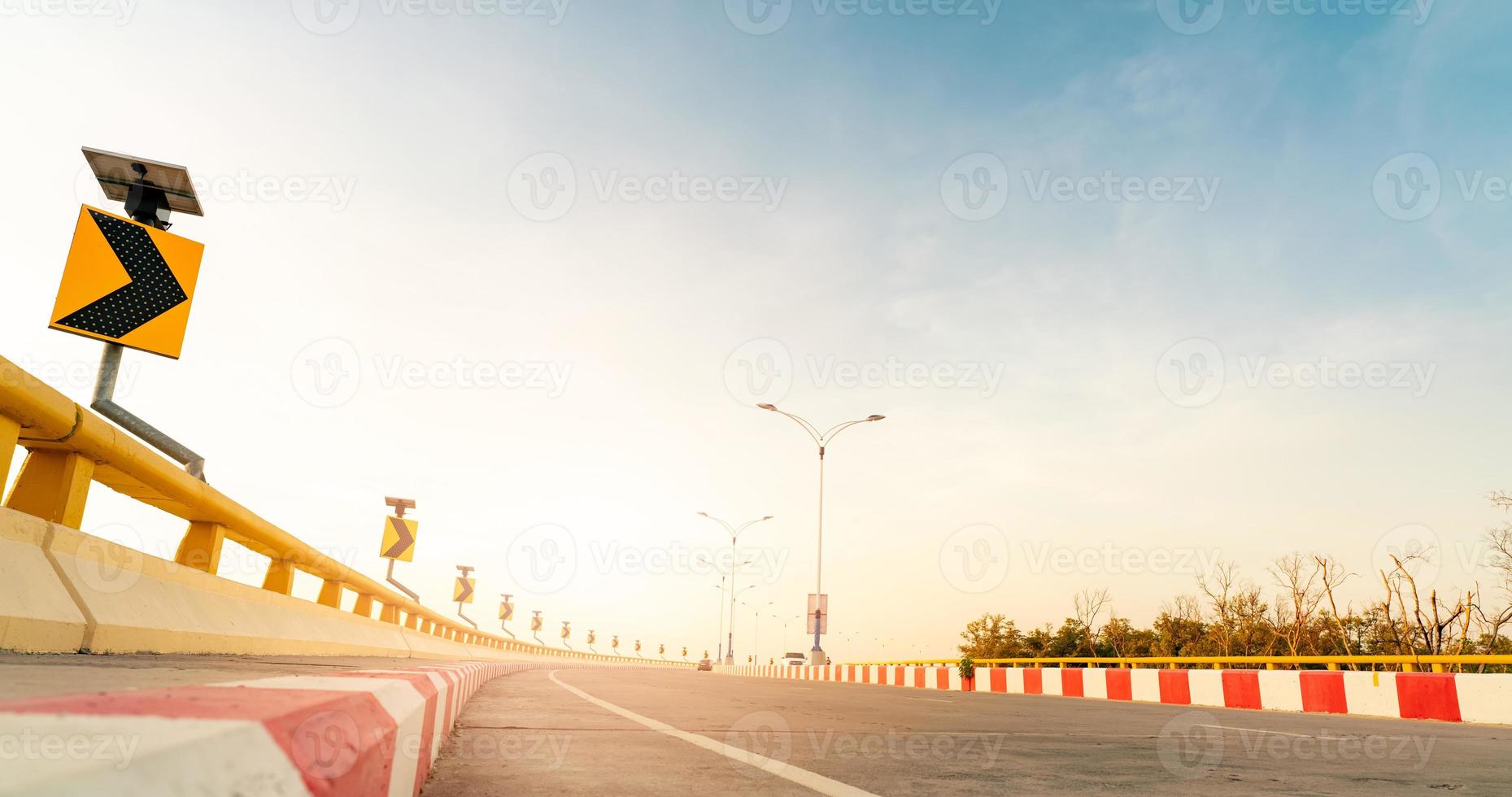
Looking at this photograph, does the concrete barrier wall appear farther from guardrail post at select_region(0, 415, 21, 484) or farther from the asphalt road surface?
the asphalt road surface

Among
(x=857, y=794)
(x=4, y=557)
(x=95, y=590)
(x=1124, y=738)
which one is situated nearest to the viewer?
(x=857, y=794)

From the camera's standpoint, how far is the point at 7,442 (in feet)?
13.6

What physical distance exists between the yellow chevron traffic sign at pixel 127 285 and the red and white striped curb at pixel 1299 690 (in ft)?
48.7

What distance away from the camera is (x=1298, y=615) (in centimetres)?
5191

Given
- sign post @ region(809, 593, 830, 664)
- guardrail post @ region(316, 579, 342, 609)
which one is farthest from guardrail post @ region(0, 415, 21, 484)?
sign post @ region(809, 593, 830, 664)

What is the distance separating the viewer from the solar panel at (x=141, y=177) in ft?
19.4

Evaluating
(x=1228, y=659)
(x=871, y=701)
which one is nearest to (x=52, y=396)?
(x=871, y=701)

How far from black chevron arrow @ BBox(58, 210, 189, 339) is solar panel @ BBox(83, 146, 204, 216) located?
39cm

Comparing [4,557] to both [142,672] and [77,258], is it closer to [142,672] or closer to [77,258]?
[142,672]

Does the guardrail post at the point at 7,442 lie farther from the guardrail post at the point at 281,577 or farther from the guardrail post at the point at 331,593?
the guardrail post at the point at 331,593

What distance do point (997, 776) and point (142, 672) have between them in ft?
11.9

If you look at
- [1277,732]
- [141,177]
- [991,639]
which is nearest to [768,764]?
[141,177]

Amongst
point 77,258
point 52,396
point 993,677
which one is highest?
point 77,258

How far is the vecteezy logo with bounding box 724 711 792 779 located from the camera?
14.9 feet
